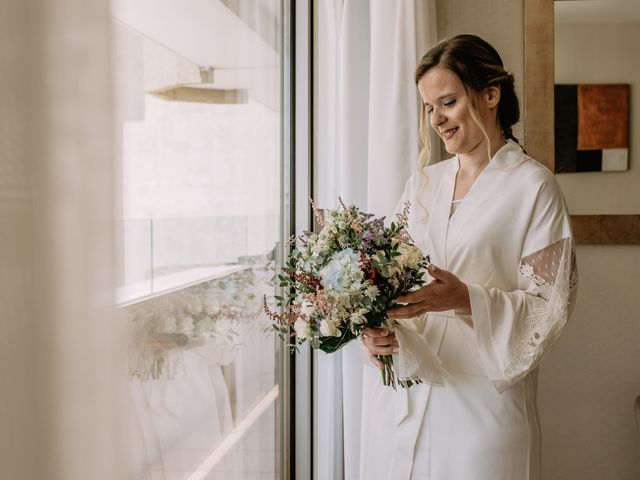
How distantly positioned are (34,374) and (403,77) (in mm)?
1901

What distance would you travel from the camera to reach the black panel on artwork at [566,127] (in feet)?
8.82

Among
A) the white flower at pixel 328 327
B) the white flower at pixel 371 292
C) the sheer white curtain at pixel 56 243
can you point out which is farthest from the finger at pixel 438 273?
the sheer white curtain at pixel 56 243

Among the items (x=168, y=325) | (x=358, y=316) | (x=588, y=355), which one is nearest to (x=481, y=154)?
(x=358, y=316)

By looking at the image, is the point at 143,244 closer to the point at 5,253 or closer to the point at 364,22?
the point at 5,253

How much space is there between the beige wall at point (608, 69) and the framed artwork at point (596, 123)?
3 centimetres

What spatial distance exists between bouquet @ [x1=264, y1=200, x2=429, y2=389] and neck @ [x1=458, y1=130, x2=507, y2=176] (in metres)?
0.46

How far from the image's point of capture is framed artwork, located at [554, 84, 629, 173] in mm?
2682

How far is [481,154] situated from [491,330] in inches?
20.0

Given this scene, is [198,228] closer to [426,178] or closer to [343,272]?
[343,272]

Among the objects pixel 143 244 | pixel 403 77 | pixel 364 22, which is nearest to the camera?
pixel 143 244

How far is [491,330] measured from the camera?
4.98 ft

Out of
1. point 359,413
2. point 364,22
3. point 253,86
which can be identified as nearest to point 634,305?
point 359,413

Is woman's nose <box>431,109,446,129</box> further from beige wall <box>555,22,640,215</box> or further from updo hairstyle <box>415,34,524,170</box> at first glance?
beige wall <box>555,22,640,215</box>

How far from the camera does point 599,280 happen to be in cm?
274
